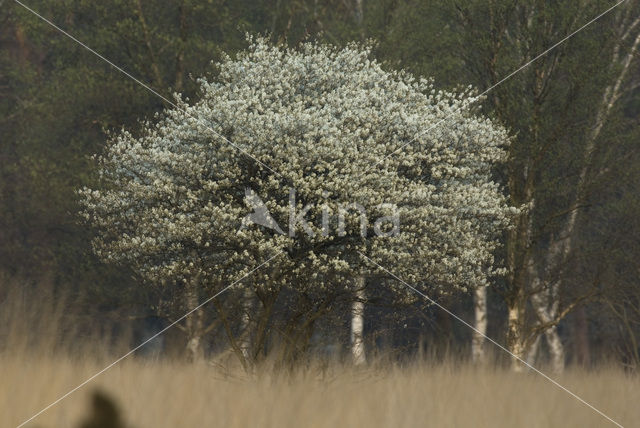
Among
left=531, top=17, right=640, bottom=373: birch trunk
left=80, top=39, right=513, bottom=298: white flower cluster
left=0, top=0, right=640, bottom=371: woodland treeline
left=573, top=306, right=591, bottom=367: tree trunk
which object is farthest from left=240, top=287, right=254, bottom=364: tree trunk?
left=573, top=306, right=591, bottom=367: tree trunk

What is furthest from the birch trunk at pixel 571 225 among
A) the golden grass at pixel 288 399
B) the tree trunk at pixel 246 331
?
the golden grass at pixel 288 399

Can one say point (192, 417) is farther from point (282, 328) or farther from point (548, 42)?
point (548, 42)

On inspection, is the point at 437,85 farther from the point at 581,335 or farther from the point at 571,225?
the point at 581,335

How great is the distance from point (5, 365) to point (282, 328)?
8927 mm

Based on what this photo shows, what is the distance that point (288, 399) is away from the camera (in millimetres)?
8062

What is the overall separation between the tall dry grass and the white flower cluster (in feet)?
15.1

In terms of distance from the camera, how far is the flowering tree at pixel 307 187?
1555cm

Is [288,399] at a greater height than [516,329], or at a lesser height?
lesser

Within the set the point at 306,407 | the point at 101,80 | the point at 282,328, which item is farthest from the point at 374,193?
the point at 101,80

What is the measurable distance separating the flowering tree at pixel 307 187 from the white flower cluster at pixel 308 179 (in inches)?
1.3

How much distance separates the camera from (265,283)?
15.9 meters

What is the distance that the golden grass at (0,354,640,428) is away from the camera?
6.85 m

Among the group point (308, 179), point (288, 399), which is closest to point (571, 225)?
point (308, 179)

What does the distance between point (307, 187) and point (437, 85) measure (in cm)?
1106
